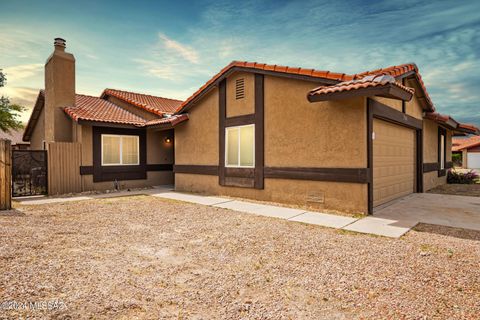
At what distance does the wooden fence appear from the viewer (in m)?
11.4

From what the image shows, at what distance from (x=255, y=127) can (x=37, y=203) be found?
8.03m

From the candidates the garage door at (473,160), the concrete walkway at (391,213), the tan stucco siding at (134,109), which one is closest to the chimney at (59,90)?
the tan stucco siding at (134,109)

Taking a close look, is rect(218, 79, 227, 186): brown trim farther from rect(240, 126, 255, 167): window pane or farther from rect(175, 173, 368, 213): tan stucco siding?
rect(240, 126, 255, 167): window pane

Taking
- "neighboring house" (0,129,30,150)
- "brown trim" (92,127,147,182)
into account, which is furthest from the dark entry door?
"neighboring house" (0,129,30,150)

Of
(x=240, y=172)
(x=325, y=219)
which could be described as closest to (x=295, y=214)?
(x=325, y=219)

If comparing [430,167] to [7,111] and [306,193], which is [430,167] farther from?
[7,111]

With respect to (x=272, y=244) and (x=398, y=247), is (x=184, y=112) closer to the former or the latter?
(x=272, y=244)

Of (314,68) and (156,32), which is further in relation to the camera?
(156,32)

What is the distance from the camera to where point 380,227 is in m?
6.12

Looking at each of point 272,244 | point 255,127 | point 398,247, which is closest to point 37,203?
point 255,127

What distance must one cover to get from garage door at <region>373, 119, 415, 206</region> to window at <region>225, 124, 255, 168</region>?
404cm

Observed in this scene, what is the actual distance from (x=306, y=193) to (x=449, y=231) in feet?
11.8

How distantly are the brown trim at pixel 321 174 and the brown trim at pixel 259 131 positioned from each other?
32 centimetres

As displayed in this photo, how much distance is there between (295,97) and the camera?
28.2 feet
